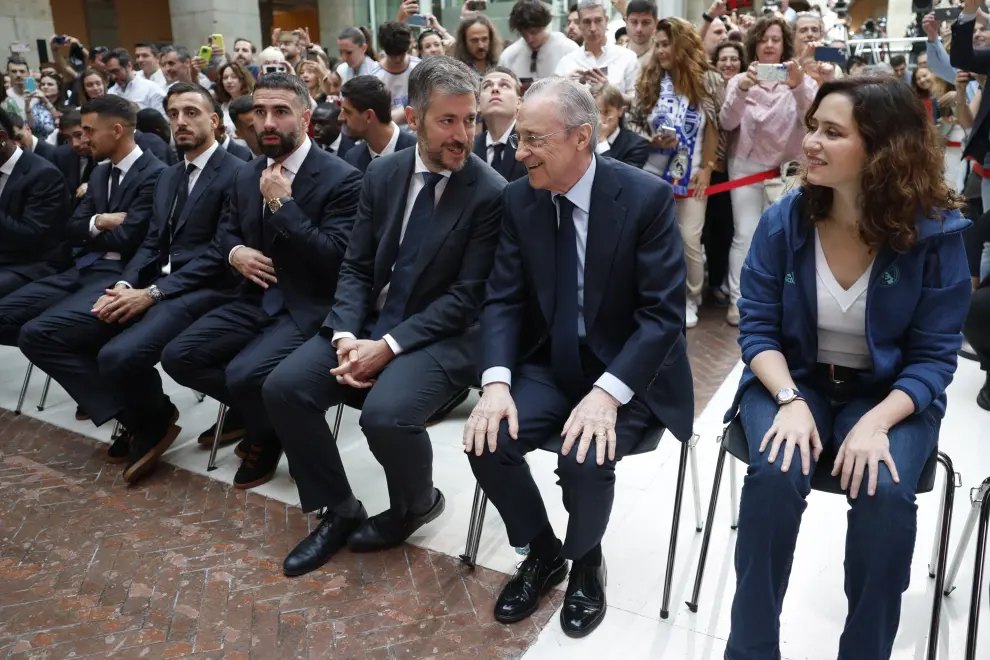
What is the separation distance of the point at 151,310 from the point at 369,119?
1633 mm

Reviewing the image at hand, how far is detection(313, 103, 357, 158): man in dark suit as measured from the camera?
5.78m

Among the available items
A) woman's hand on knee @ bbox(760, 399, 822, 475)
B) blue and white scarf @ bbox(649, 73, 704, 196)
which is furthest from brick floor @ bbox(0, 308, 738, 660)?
blue and white scarf @ bbox(649, 73, 704, 196)

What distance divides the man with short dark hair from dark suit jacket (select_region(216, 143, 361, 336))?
8.67 ft

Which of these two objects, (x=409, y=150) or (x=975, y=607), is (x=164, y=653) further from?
(x=975, y=607)

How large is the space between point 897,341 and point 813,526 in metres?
1.11

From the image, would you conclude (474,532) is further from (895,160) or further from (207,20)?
(207,20)

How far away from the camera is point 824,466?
239 centimetres

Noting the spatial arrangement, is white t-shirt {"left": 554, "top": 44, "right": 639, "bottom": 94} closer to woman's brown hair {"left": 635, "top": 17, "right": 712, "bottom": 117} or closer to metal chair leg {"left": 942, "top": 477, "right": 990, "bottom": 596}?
woman's brown hair {"left": 635, "top": 17, "right": 712, "bottom": 117}

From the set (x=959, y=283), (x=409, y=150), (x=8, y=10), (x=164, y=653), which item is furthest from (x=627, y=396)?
(x=8, y=10)

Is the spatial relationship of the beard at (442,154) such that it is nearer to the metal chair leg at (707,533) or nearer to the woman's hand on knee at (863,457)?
the metal chair leg at (707,533)

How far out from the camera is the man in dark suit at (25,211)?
16.1 feet

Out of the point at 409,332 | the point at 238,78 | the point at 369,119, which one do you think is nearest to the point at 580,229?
the point at 409,332

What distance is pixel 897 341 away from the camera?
95.7 inches

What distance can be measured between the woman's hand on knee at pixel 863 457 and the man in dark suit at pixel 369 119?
2954 millimetres
